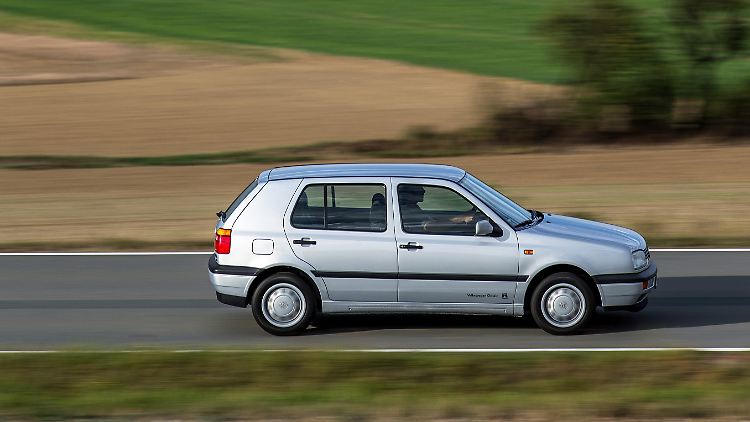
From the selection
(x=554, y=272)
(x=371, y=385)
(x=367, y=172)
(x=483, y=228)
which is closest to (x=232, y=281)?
(x=367, y=172)

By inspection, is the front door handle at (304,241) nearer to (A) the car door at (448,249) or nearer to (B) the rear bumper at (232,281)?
(B) the rear bumper at (232,281)

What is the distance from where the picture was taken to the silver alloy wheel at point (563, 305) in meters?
10.5

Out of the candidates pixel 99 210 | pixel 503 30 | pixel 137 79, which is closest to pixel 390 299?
pixel 99 210

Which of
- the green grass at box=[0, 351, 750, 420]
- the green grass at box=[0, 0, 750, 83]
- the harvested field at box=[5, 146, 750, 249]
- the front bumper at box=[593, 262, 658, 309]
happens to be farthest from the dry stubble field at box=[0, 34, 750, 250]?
the green grass at box=[0, 351, 750, 420]

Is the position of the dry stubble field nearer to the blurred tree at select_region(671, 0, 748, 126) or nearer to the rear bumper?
the blurred tree at select_region(671, 0, 748, 126)

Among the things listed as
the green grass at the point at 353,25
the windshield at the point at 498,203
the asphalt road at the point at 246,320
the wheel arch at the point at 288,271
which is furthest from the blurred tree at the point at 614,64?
the wheel arch at the point at 288,271

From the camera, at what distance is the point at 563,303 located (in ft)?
34.6

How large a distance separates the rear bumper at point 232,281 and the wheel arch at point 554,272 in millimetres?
2358

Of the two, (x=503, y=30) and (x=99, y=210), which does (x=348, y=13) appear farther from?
(x=99, y=210)

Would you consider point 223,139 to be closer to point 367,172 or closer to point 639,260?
point 367,172

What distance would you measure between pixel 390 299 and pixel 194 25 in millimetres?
34369

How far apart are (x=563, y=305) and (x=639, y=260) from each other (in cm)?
78

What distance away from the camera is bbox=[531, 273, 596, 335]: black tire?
1048cm

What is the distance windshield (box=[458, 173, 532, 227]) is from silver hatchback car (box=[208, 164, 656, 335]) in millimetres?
21
